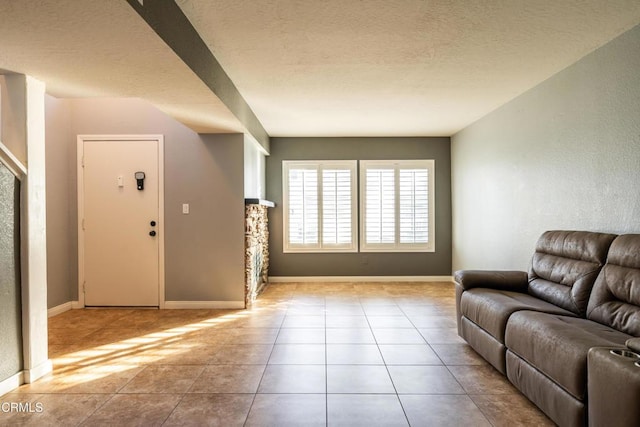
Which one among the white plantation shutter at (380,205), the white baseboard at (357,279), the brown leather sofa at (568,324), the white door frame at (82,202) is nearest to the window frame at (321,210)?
the white plantation shutter at (380,205)

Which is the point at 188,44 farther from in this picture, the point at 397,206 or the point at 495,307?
the point at 397,206

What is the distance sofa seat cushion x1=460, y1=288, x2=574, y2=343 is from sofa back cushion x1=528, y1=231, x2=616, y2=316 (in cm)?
9

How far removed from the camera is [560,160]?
3.37 meters

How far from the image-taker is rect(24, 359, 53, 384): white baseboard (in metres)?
2.58

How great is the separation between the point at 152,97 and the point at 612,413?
3.51m

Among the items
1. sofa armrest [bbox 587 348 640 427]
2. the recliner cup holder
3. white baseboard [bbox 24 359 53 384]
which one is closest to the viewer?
sofa armrest [bbox 587 348 640 427]

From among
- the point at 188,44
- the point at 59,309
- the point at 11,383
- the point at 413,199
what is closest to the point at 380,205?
the point at 413,199

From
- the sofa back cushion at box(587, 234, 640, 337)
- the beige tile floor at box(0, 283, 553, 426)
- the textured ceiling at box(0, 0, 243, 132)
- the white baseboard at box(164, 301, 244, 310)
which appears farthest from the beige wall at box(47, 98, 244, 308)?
the sofa back cushion at box(587, 234, 640, 337)

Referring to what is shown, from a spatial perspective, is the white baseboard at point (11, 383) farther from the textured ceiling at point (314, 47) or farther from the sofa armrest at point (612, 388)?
the sofa armrest at point (612, 388)

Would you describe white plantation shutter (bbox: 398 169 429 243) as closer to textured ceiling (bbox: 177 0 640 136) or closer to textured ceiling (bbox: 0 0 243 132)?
textured ceiling (bbox: 177 0 640 136)

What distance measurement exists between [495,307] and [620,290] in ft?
2.39

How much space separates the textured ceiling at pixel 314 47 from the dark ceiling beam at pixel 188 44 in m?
0.04

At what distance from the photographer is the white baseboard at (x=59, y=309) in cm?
425

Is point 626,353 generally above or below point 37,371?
above
